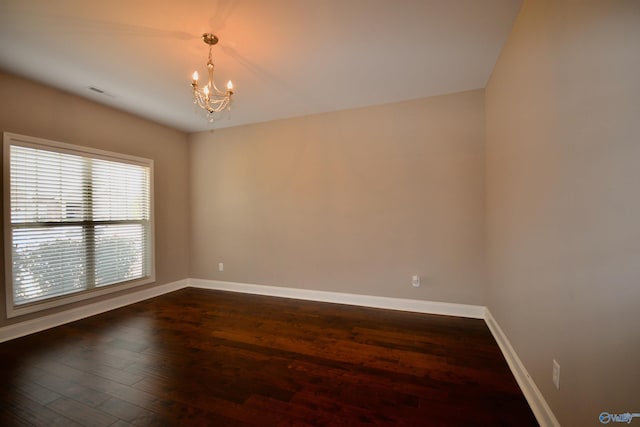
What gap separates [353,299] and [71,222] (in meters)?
3.53

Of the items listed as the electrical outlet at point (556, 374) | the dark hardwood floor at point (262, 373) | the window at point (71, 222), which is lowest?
the dark hardwood floor at point (262, 373)

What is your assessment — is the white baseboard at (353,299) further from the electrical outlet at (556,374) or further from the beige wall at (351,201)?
the electrical outlet at (556,374)

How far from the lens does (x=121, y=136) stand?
344 cm

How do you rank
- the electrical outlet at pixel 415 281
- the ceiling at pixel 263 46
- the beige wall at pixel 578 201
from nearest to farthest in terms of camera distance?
the beige wall at pixel 578 201, the ceiling at pixel 263 46, the electrical outlet at pixel 415 281

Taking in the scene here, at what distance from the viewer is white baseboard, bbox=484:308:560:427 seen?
138 centimetres

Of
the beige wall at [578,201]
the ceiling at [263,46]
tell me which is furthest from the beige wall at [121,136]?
the beige wall at [578,201]

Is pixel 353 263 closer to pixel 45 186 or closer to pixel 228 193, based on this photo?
pixel 228 193

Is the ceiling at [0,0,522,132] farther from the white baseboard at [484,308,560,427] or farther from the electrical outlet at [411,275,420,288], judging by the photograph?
the white baseboard at [484,308,560,427]

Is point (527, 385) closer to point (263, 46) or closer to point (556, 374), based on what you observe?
point (556, 374)

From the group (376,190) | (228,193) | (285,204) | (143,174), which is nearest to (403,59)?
(376,190)

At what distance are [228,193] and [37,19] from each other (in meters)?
2.61

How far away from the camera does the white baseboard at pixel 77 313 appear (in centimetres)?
250

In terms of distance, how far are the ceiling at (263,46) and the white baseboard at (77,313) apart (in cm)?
253

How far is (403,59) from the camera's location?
7.54ft
